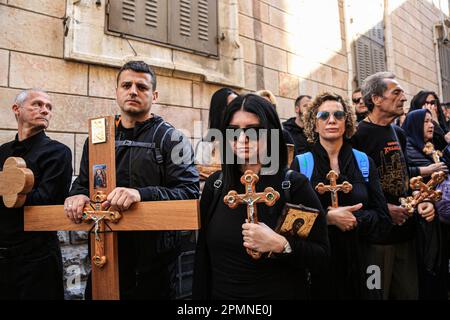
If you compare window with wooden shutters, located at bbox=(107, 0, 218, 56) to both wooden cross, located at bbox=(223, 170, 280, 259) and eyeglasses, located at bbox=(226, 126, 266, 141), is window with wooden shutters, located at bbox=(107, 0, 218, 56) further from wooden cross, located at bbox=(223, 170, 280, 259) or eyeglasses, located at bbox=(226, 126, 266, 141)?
wooden cross, located at bbox=(223, 170, 280, 259)

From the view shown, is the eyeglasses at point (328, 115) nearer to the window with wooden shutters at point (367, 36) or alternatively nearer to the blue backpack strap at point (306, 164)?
the blue backpack strap at point (306, 164)

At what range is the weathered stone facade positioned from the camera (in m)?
3.42

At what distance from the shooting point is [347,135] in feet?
8.55

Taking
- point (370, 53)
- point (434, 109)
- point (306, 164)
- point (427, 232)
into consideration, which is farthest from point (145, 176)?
point (370, 53)

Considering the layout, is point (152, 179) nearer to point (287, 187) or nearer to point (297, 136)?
point (287, 187)

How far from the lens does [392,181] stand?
2760 millimetres

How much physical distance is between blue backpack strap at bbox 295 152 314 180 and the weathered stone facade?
7.22ft

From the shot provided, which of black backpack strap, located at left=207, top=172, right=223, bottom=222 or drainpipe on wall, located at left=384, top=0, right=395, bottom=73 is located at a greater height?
drainpipe on wall, located at left=384, top=0, right=395, bottom=73

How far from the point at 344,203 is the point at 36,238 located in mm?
1898

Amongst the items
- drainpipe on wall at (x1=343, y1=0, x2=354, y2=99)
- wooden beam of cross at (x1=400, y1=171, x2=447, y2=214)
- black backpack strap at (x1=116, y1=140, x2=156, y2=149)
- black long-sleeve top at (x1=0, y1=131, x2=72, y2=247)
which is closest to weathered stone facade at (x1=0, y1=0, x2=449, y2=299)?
drainpipe on wall at (x1=343, y1=0, x2=354, y2=99)

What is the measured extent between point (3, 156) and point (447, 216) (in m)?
3.59

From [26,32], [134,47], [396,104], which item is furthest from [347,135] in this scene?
[26,32]

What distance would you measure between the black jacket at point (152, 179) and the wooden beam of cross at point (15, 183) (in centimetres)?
24

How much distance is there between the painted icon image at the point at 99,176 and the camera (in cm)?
187
